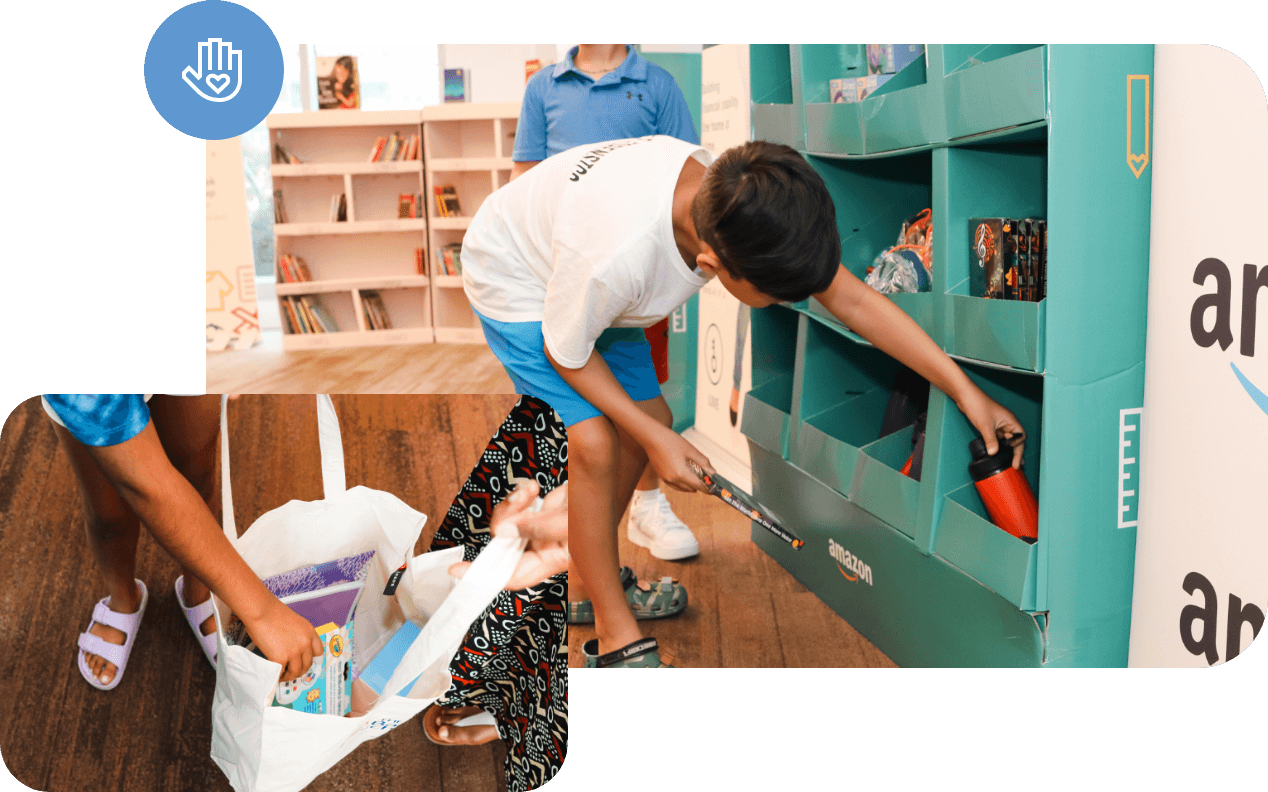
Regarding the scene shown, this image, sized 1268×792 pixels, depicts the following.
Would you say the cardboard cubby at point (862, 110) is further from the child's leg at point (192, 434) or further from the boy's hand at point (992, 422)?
the child's leg at point (192, 434)

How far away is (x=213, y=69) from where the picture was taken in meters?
1.64

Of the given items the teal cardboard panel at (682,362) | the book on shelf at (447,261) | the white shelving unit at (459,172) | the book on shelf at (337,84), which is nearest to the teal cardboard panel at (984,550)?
the teal cardboard panel at (682,362)

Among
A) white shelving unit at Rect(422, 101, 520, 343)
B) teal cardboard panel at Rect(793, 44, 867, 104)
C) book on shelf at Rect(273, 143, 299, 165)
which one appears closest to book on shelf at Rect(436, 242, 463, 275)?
white shelving unit at Rect(422, 101, 520, 343)

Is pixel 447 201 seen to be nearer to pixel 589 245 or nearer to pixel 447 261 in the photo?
pixel 447 261

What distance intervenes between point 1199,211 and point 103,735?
1.71 meters

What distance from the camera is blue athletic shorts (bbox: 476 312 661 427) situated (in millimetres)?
1627

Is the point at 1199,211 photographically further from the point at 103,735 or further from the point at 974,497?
the point at 103,735

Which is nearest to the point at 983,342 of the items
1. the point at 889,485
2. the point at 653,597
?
the point at 889,485

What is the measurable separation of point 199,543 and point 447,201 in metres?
1.07

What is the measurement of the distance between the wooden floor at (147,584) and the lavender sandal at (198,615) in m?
0.01

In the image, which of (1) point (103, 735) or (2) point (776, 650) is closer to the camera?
(1) point (103, 735)

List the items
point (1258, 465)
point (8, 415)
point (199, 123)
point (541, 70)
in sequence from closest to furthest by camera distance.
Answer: point (8, 415) → point (1258, 465) → point (199, 123) → point (541, 70)

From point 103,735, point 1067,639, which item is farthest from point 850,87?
point 103,735

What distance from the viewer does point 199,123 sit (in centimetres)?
166
